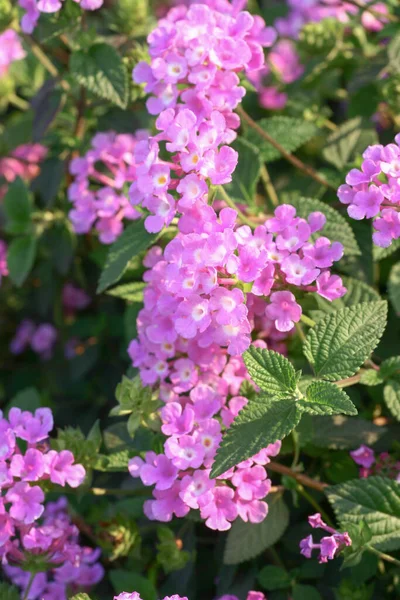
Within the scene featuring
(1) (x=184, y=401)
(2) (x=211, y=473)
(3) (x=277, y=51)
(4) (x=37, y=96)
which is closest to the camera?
(2) (x=211, y=473)

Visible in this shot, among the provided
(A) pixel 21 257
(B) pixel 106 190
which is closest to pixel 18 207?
(A) pixel 21 257

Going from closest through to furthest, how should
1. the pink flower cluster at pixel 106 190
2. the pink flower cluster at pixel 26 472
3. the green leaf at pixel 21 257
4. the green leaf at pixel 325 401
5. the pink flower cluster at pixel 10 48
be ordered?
1. the green leaf at pixel 325 401
2. the pink flower cluster at pixel 26 472
3. the pink flower cluster at pixel 106 190
4. the green leaf at pixel 21 257
5. the pink flower cluster at pixel 10 48

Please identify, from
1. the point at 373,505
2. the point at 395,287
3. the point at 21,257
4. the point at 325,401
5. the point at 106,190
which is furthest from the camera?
the point at 21,257

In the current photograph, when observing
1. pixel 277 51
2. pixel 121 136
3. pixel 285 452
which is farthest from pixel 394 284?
pixel 277 51

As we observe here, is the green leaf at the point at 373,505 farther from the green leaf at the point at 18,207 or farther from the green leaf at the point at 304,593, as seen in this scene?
the green leaf at the point at 18,207

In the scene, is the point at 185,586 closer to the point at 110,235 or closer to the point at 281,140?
the point at 110,235

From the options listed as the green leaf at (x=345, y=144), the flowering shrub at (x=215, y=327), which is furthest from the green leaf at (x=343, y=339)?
the green leaf at (x=345, y=144)

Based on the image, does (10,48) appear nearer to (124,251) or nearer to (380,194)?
(124,251)
